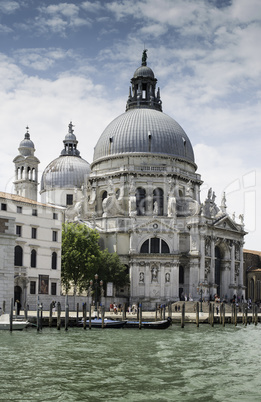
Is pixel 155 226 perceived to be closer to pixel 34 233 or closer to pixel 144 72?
pixel 34 233

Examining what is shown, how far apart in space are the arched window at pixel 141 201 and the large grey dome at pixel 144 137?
397 centimetres

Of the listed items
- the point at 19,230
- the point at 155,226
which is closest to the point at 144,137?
the point at 155,226

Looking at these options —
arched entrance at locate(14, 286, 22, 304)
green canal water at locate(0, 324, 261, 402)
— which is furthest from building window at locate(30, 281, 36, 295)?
green canal water at locate(0, 324, 261, 402)

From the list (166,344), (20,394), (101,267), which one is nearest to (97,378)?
(20,394)

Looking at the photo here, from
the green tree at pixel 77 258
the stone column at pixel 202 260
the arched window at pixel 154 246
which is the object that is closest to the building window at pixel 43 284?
the green tree at pixel 77 258

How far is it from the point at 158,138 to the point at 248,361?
1721 inches

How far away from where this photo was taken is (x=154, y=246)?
56.9 metres

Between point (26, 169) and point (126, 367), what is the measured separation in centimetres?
5046

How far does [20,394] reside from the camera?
621 inches

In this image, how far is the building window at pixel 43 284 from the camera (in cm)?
4319

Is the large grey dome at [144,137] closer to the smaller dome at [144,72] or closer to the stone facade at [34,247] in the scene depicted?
the smaller dome at [144,72]

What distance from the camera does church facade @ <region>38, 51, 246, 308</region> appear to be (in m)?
56.0

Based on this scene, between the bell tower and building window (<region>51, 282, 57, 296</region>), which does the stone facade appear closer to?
building window (<region>51, 282, 57, 296</region>)

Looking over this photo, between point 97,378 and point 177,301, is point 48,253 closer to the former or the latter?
point 177,301
